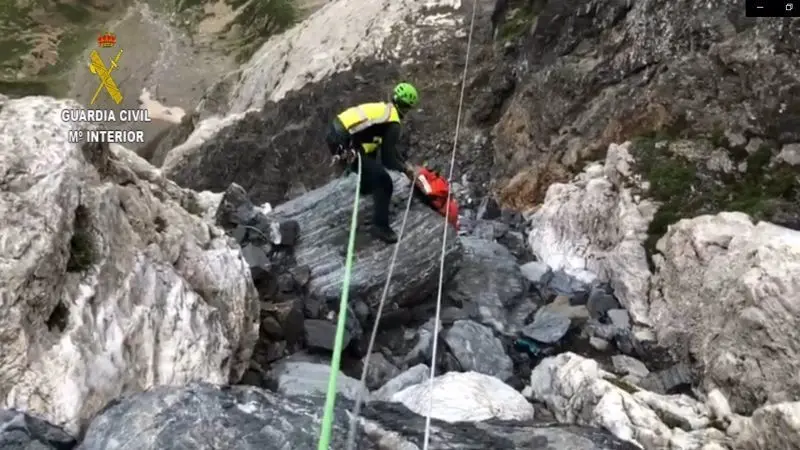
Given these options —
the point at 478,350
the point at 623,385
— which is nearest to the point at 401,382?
the point at 478,350

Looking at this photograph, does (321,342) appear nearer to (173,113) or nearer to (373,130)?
(373,130)

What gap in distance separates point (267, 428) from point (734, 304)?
5.50 m

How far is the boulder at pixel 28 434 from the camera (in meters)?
4.59

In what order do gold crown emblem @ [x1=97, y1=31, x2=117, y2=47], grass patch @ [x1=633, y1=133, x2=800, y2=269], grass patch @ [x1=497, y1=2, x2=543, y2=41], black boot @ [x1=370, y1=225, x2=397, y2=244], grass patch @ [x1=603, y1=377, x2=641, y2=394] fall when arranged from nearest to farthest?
grass patch @ [x1=603, y1=377, x2=641, y2=394] → grass patch @ [x1=633, y1=133, x2=800, y2=269] → black boot @ [x1=370, y1=225, x2=397, y2=244] → grass patch @ [x1=497, y1=2, x2=543, y2=41] → gold crown emblem @ [x1=97, y1=31, x2=117, y2=47]

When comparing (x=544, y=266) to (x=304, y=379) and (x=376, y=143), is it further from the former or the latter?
(x=304, y=379)

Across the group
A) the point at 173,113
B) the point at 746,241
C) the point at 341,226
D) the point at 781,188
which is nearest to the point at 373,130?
the point at 341,226

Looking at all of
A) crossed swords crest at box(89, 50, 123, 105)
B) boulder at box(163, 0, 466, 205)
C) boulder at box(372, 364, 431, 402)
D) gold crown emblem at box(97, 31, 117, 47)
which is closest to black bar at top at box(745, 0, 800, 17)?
boulder at box(163, 0, 466, 205)

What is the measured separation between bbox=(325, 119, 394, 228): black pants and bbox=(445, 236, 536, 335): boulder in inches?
67.1

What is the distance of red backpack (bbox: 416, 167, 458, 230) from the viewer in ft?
35.2

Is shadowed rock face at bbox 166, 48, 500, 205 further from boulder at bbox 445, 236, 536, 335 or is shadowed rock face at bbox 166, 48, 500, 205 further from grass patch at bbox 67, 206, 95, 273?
grass patch at bbox 67, 206, 95, 273

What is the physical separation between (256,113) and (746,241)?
14052 millimetres

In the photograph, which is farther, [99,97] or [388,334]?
[99,97]

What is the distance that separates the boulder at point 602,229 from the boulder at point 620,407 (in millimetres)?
2189

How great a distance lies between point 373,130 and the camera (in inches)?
386
